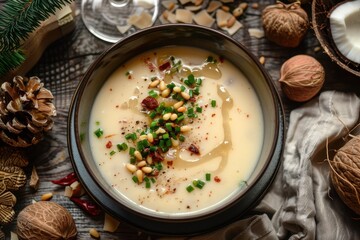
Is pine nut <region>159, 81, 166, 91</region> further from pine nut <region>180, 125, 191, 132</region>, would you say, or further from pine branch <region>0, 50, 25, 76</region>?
pine branch <region>0, 50, 25, 76</region>

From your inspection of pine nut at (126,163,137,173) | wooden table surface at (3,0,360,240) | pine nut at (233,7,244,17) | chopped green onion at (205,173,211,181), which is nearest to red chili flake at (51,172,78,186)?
wooden table surface at (3,0,360,240)

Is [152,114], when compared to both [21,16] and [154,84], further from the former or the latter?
[21,16]

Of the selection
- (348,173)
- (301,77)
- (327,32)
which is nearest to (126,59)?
(301,77)

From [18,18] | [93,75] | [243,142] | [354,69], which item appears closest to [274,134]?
[243,142]

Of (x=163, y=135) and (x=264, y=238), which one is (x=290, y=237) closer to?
(x=264, y=238)

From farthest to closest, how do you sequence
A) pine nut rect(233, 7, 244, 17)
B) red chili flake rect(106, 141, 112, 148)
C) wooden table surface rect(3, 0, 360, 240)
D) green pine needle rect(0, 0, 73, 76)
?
pine nut rect(233, 7, 244, 17) → wooden table surface rect(3, 0, 360, 240) → red chili flake rect(106, 141, 112, 148) → green pine needle rect(0, 0, 73, 76)

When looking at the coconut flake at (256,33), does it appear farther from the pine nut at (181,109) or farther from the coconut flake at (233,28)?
the pine nut at (181,109)
